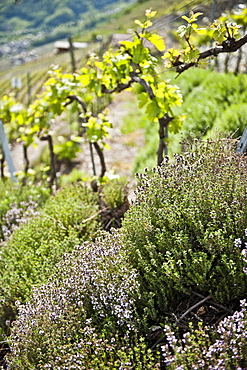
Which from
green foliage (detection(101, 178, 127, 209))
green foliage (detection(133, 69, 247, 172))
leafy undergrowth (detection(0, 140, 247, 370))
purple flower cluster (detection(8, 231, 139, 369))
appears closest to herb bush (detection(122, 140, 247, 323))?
leafy undergrowth (detection(0, 140, 247, 370))

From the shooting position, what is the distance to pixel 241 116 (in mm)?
4332

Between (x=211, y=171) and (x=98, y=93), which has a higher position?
(x=98, y=93)

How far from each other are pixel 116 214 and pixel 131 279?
65.4 inches

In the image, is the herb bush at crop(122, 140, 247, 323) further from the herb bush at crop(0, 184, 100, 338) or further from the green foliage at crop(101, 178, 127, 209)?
the green foliage at crop(101, 178, 127, 209)

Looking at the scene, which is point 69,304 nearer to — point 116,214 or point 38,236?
point 38,236

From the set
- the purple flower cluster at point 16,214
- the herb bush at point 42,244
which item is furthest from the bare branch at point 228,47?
the purple flower cluster at point 16,214

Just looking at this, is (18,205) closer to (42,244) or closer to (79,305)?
(42,244)

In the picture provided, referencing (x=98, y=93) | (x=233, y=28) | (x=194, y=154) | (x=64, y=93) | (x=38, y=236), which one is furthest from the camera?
(x=64, y=93)

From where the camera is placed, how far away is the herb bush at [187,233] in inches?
72.8

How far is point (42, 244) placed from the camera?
2859mm

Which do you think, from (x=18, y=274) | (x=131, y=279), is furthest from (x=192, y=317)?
(x=18, y=274)

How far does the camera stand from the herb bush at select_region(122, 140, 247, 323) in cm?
185

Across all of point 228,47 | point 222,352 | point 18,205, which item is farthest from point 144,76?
point 222,352

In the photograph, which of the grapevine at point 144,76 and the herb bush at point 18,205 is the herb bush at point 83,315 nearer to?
the grapevine at point 144,76
